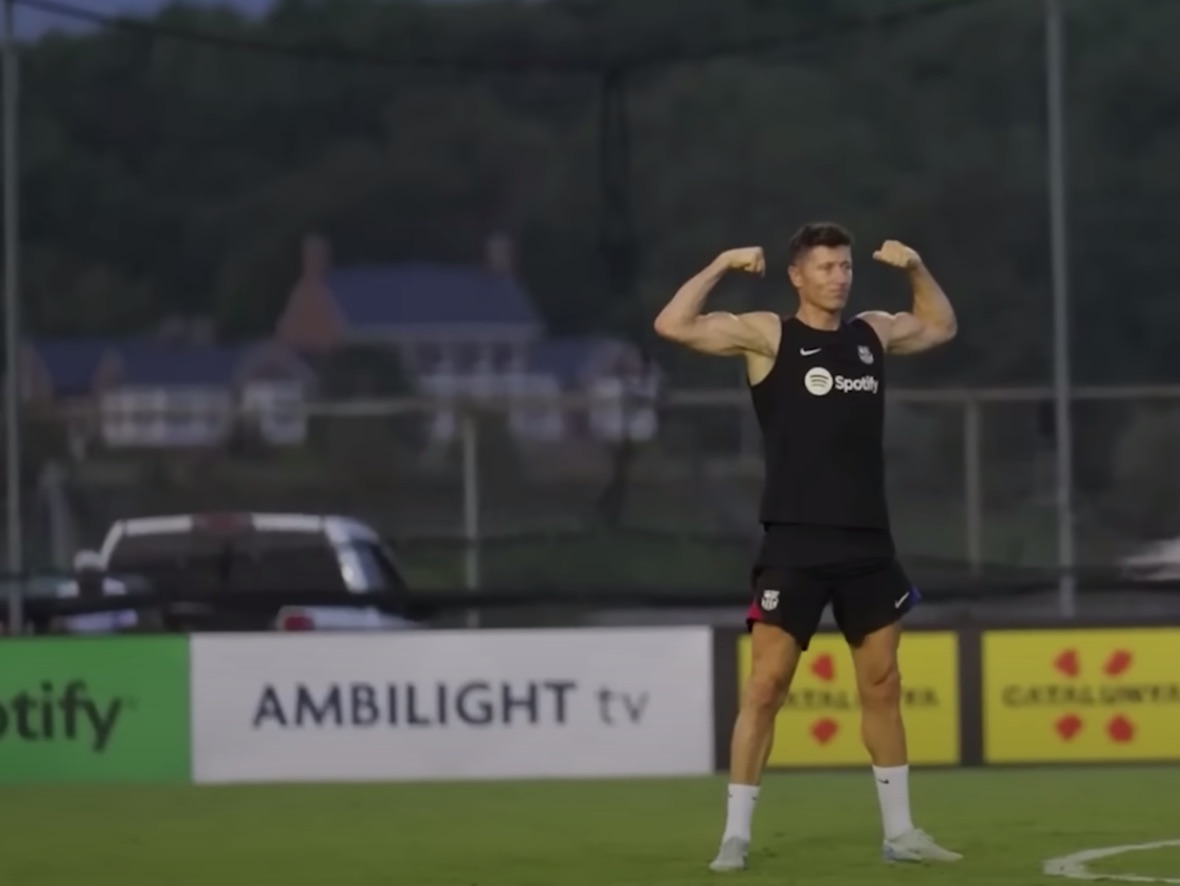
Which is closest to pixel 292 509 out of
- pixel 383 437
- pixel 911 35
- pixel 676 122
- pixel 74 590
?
pixel 383 437

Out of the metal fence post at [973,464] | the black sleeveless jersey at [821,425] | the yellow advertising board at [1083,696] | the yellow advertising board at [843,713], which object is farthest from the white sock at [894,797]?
the metal fence post at [973,464]

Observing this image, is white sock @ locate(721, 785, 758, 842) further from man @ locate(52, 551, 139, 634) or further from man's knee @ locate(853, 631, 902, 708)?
man @ locate(52, 551, 139, 634)

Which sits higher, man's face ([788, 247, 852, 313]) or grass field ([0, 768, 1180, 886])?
man's face ([788, 247, 852, 313])

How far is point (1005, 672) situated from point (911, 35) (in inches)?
256

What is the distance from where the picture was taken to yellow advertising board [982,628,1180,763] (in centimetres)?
1372

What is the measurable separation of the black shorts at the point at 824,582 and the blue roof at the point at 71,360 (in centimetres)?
984

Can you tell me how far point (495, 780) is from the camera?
1362cm

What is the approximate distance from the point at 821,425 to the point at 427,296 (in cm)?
1029

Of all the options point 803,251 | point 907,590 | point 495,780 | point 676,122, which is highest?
point 676,122

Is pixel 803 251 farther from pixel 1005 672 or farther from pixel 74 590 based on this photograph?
pixel 74 590

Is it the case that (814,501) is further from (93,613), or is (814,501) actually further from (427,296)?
(427,296)

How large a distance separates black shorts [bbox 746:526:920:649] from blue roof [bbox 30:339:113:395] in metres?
9.84

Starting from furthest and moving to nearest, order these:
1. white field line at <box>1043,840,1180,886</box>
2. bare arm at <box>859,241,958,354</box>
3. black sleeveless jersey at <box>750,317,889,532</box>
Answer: bare arm at <box>859,241,958,354</box>
black sleeveless jersey at <box>750,317,889,532</box>
white field line at <box>1043,840,1180,886</box>

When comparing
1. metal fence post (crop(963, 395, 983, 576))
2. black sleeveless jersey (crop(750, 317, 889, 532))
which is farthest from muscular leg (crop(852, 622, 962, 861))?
metal fence post (crop(963, 395, 983, 576))
